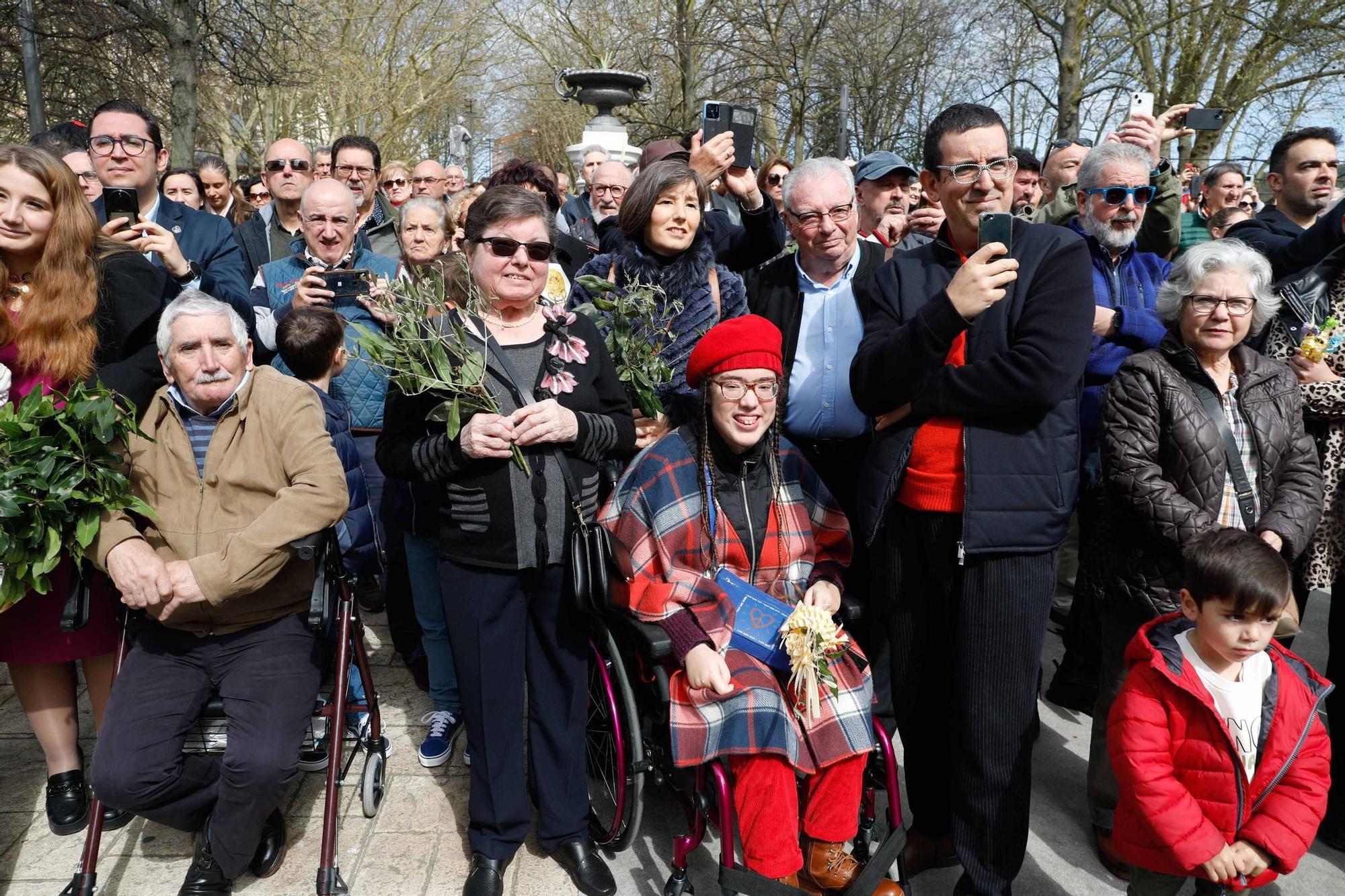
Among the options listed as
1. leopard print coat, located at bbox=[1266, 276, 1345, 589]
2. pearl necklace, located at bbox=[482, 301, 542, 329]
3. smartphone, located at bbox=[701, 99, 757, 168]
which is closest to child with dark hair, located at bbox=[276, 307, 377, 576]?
pearl necklace, located at bbox=[482, 301, 542, 329]

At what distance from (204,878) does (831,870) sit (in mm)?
1902

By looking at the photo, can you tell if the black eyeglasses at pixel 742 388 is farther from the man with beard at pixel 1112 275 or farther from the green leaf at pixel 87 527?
the green leaf at pixel 87 527

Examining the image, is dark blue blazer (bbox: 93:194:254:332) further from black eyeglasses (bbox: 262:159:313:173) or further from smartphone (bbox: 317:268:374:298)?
black eyeglasses (bbox: 262:159:313:173)

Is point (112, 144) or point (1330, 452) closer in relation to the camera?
point (1330, 452)

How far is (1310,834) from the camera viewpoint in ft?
8.18

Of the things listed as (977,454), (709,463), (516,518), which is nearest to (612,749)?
(516,518)

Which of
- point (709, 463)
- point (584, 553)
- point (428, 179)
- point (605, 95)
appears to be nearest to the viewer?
point (584, 553)

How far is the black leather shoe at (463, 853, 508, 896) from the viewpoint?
2.96 metres

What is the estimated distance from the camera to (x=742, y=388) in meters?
2.97

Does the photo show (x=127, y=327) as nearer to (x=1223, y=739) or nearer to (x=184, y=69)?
(x=1223, y=739)

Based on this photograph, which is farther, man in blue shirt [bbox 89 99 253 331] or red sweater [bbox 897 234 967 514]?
man in blue shirt [bbox 89 99 253 331]

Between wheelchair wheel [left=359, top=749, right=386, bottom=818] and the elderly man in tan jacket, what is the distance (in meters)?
0.33

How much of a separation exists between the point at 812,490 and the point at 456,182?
317 inches

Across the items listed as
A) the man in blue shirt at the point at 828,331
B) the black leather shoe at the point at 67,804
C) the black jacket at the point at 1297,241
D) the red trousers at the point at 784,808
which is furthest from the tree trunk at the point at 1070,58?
the black leather shoe at the point at 67,804
